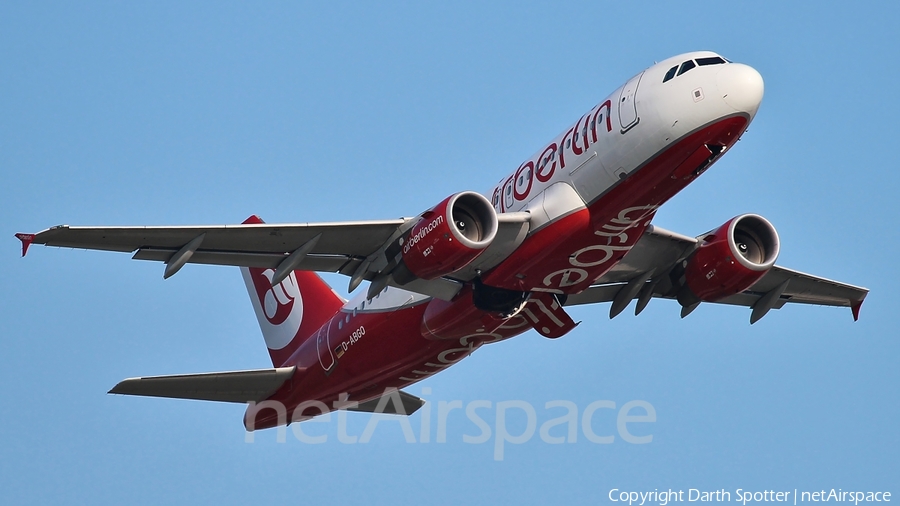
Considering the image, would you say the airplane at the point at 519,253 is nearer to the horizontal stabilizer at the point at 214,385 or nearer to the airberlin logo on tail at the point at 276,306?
the horizontal stabilizer at the point at 214,385

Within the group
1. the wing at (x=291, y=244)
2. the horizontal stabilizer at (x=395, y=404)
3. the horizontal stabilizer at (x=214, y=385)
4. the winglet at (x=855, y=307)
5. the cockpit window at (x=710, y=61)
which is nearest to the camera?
the cockpit window at (x=710, y=61)

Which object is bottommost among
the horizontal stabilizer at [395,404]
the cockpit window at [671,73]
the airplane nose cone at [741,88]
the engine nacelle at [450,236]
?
the horizontal stabilizer at [395,404]

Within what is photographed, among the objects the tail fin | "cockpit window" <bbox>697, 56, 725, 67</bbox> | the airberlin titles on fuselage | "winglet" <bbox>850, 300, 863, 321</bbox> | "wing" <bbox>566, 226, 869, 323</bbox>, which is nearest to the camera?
"cockpit window" <bbox>697, 56, 725, 67</bbox>

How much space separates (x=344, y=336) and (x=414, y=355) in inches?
104

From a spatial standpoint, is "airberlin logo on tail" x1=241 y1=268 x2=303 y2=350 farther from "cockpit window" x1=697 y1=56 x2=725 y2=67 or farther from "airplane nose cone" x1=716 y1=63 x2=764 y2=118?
"airplane nose cone" x1=716 y1=63 x2=764 y2=118

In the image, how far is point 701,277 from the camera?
3628 cm

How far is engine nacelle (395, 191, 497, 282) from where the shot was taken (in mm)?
30516

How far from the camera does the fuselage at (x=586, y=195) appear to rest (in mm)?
30172

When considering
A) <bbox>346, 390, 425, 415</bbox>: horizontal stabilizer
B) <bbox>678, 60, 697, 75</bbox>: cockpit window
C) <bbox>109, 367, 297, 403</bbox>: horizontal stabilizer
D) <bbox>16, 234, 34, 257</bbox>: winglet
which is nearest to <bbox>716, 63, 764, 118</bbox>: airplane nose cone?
<bbox>678, 60, 697, 75</bbox>: cockpit window

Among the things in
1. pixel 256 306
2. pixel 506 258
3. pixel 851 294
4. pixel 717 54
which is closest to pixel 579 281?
pixel 506 258

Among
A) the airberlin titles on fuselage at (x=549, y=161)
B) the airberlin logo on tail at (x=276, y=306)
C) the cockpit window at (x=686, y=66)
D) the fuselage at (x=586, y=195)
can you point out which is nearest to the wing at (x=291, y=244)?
the fuselage at (x=586, y=195)

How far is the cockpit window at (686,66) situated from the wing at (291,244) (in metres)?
5.44

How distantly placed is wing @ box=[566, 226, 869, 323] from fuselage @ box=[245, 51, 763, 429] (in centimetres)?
327

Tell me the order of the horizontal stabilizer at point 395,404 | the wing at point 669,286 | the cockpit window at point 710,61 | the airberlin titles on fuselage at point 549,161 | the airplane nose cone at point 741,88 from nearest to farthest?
1. the airplane nose cone at point 741,88
2. the cockpit window at point 710,61
3. the airberlin titles on fuselage at point 549,161
4. the wing at point 669,286
5. the horizontal stabilizer at point 395,404
